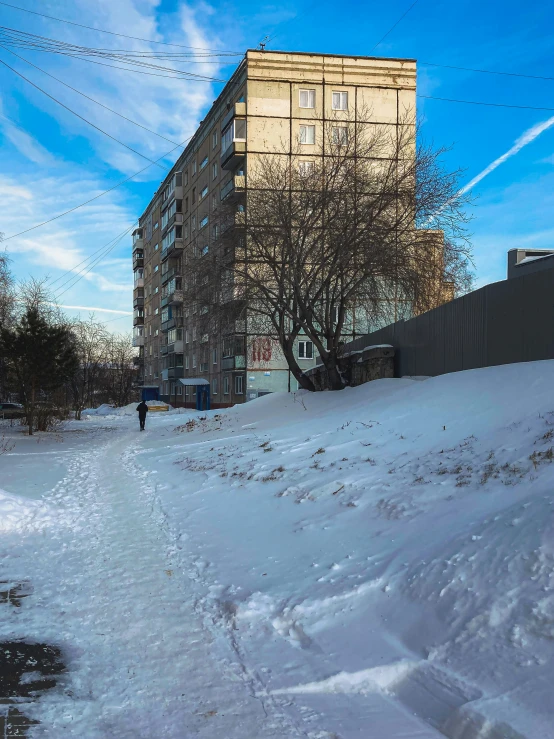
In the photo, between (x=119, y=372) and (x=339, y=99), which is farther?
(x=119, y=372)

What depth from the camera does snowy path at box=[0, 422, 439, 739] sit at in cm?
326

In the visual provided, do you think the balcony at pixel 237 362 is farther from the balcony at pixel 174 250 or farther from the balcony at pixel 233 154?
the balcony at pixel 174 250

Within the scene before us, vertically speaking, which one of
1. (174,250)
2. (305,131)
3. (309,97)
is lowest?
(174,250)

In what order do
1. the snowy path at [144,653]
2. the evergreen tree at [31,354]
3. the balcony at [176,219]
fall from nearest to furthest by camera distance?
the snowy path at [144,653]
the evergreen tree at [31,354]
the balcony at [176,219]

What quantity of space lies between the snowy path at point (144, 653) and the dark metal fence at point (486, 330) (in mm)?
8129

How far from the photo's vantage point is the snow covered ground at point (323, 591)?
3.40m

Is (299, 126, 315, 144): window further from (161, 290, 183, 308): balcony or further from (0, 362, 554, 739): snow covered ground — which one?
(0, 362, 554, 739): snow covered ground

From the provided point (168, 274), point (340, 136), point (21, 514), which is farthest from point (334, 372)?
point (168, 274)

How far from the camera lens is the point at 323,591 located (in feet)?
16.9

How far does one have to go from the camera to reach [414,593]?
186 inches

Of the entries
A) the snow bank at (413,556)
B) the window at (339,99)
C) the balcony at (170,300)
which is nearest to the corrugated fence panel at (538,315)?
the snow bank at (413,556)

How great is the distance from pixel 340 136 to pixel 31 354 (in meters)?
16.1

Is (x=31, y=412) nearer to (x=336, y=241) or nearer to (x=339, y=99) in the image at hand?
(x=336, y=241)

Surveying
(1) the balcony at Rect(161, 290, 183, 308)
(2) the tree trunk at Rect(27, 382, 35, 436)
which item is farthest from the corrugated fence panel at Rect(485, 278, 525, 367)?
(1) the balcony at Rect(161, 290, 183, 308)
